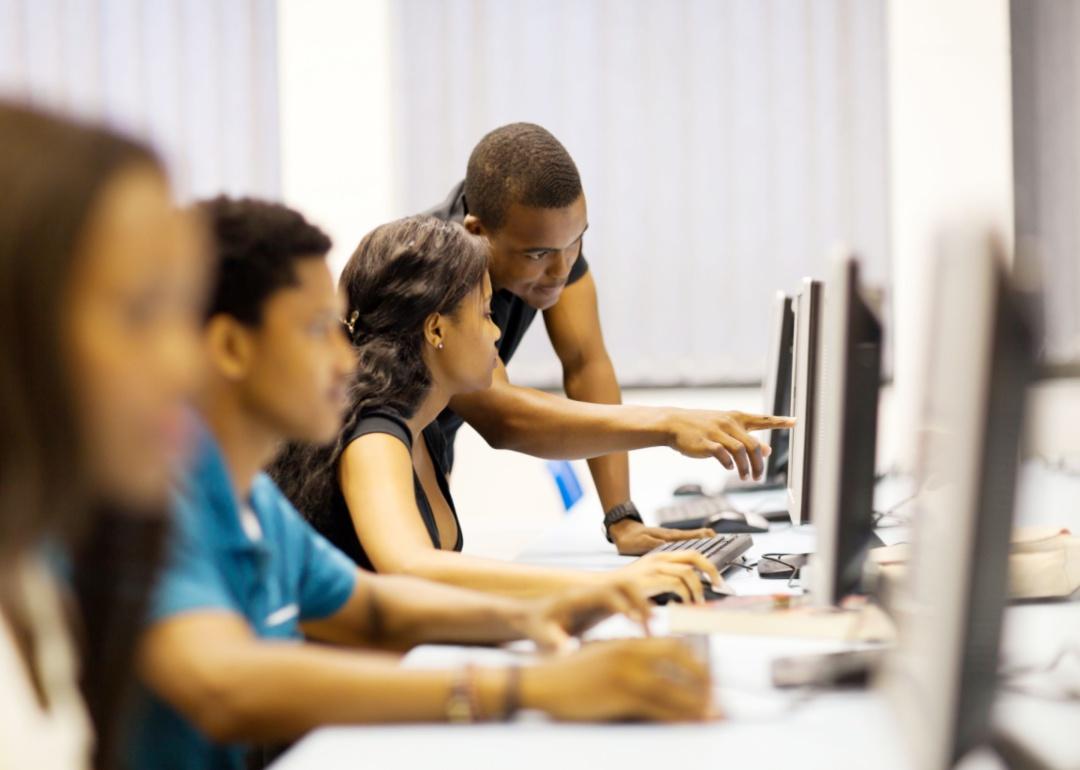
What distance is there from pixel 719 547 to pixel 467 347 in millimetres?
492

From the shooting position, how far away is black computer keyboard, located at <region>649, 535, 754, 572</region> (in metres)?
1.68

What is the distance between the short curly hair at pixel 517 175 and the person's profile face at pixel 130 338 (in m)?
1.47

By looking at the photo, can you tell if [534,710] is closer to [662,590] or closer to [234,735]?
[234,735]

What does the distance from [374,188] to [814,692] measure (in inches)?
124

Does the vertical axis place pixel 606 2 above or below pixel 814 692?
above

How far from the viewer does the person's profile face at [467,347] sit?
1.73 meters

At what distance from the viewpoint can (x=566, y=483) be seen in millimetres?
3004

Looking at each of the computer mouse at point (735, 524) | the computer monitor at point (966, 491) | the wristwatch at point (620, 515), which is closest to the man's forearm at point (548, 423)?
the wristwatch at point (620, 515)

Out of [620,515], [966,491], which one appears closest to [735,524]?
[620,515]

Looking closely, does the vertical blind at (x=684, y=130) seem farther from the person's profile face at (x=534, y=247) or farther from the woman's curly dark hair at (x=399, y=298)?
the woman's curly dark hair at (x=399, y=298)

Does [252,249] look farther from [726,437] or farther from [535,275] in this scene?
[535,275]

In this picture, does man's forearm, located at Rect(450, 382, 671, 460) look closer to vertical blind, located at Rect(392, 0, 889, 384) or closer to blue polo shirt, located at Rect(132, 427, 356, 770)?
blue polo shirt, located at Rect(132, 427, 356, 770)

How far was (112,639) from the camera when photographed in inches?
31.1

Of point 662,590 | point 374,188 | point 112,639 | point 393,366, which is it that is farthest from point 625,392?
point 112,639
